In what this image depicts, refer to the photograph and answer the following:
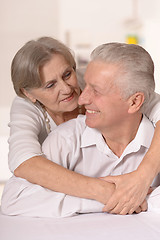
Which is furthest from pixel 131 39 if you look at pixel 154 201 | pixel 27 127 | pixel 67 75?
pixel 154 201

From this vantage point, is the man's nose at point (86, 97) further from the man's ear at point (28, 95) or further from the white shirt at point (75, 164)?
the man's ear at point (28, 95)

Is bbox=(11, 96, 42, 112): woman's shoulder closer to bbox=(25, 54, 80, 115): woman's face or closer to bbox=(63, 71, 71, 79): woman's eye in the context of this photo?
bbox=(25, 54, 80, 115): woman's face

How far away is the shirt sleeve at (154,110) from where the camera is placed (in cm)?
183

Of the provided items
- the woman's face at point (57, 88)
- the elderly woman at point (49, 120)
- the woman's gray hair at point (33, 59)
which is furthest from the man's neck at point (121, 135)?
the woman's gray hair at point (33, 59)

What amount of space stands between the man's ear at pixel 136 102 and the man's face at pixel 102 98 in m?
0.02

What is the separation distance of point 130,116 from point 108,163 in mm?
229

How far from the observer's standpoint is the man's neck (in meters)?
1.73

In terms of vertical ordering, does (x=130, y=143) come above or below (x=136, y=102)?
below

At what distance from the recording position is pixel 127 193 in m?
1.57

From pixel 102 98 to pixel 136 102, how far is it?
0.15 metres

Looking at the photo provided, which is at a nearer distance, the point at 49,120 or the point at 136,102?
the point at 136,102

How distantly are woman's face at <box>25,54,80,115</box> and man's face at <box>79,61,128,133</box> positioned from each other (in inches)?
11.6

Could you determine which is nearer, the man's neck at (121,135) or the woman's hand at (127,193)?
the woman's hand at (127,193)

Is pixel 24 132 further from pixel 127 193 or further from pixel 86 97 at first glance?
pixel 127 193
